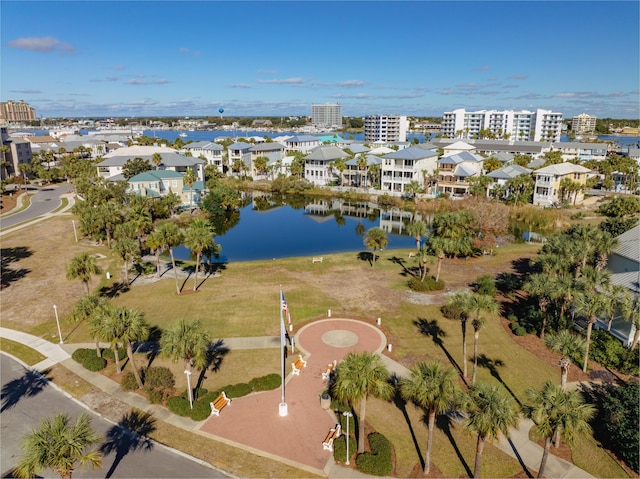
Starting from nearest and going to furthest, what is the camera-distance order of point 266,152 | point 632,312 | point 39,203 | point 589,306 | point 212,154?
point 589,306 < point 632,312 < point 39,203 < point 212,154 < point 266,152

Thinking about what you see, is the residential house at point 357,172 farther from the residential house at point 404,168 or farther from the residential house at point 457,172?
the residential house at point 457,172

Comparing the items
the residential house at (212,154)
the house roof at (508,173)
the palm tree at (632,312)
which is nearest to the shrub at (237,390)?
the palm tree at (632,312)

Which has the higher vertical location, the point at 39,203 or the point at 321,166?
the point at 321,166

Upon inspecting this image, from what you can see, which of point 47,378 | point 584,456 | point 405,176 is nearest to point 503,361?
point 584,456

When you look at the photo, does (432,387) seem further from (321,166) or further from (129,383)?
(321,166)

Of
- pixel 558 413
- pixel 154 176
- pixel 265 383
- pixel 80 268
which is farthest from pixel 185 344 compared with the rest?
pixel 154 176

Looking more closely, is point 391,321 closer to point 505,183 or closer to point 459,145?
point 505,183

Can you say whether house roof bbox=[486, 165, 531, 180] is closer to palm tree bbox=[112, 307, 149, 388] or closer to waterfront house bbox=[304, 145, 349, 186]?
waterfront house bbox=[304, 145, 349, 186]
